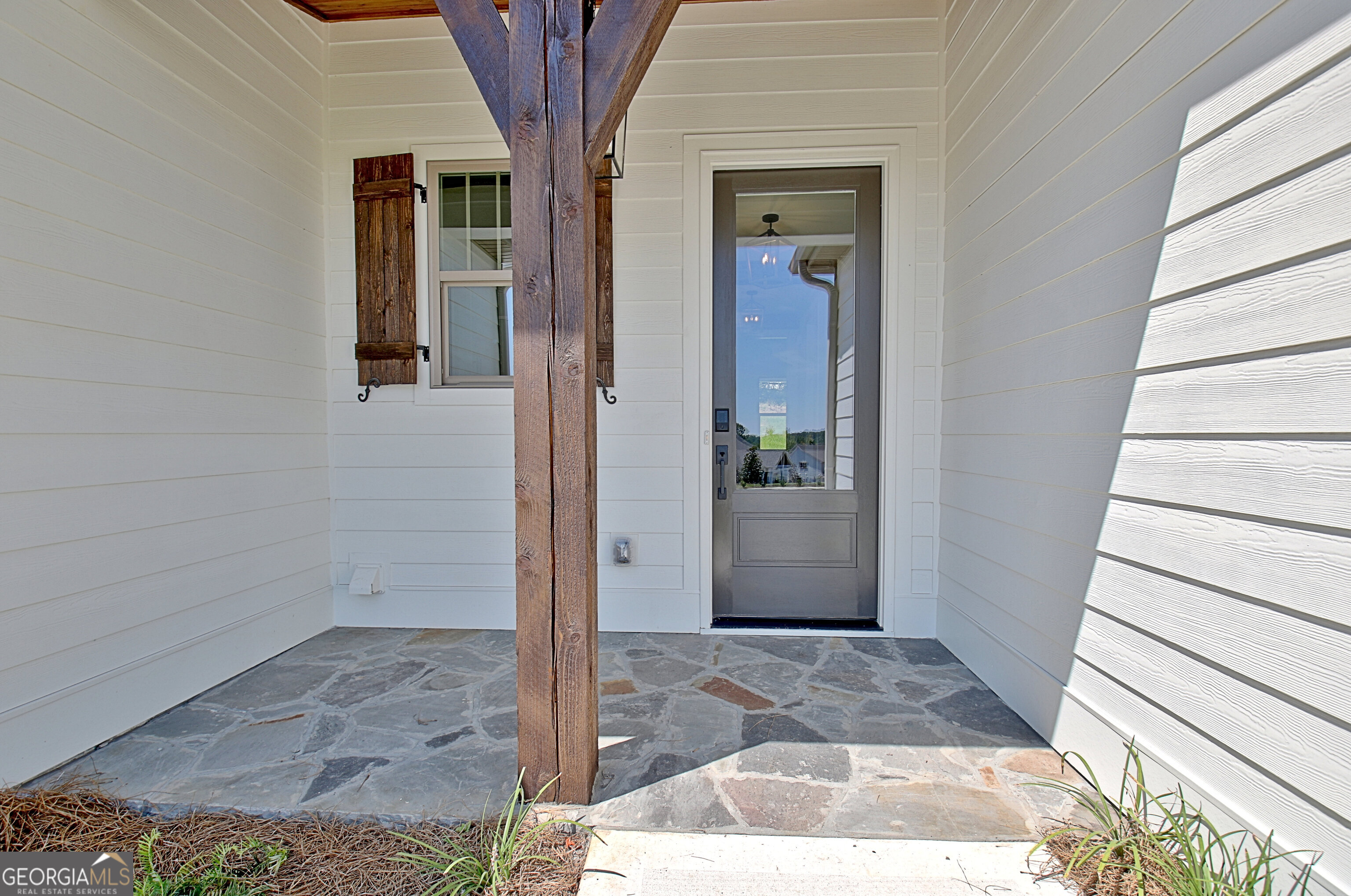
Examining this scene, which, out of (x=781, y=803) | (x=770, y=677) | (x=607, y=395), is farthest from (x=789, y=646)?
(x=607, y=395)

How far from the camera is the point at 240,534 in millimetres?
2521

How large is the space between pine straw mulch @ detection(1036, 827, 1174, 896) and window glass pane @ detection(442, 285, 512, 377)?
109 inches

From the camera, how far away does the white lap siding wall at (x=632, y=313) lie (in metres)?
2.86

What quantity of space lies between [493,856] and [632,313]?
2.27m

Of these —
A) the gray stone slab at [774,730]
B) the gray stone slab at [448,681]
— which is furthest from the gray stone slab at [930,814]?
the gray stone slab at [448,681]

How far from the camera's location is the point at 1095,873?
52.8 inches

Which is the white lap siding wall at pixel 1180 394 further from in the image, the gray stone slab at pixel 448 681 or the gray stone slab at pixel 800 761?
the gray stone slab at pixel 448 681

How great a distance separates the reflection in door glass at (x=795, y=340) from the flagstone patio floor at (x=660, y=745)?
0.91 meters

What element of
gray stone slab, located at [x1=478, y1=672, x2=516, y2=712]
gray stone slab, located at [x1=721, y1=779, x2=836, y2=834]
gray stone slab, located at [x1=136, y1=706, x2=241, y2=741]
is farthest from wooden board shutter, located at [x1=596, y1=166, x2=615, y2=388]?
gray stone slab, located at [x1=136, y1=706, x2=241, y2=741]

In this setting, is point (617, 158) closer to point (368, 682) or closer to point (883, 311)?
point (883, 311)

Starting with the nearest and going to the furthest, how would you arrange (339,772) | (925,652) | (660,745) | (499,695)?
(339,772)
(660,745)
(499,695)
(925,652)

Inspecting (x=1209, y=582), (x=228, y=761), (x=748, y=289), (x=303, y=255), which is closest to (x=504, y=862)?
(x=228, y=761)

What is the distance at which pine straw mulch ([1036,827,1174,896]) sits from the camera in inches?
50.7

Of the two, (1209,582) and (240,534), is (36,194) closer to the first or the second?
(240,534)
